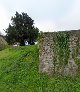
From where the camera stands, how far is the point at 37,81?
18641 millimetres

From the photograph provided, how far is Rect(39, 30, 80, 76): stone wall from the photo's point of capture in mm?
18953

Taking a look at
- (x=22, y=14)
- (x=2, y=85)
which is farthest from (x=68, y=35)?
(x=22, y=14)

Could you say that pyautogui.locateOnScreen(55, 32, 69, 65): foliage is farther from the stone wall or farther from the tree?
the tree

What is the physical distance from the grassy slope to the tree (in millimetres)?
11476

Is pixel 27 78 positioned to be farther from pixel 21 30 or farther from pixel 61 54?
pixel 21 30

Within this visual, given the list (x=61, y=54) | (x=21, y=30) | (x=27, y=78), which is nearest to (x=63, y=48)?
(x=61, y=54)

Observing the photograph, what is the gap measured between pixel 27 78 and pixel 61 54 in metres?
2.52

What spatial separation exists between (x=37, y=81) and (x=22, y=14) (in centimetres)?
1897

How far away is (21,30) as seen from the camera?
113 ft

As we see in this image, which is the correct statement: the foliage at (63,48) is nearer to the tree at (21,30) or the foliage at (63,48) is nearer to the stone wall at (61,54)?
the stone wall at (61,54)

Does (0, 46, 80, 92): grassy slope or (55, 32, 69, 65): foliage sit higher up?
(55, 32, 69, 65): foliage

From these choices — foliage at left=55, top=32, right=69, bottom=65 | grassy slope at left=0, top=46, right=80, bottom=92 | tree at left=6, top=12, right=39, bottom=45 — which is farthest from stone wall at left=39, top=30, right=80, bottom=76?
tree at left=6, top=12, right=39, bottom=45

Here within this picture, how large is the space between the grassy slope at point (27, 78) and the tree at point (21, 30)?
11.5m

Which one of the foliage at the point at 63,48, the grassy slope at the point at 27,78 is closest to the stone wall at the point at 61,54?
the foliage at the point at 63,48
